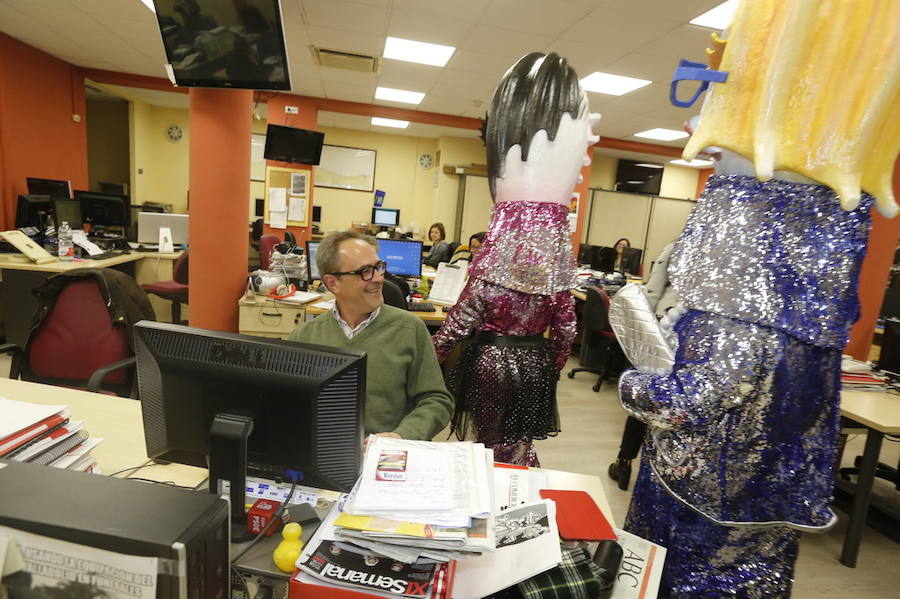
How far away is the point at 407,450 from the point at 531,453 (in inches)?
38.4

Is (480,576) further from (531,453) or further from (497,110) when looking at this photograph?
(497,110)

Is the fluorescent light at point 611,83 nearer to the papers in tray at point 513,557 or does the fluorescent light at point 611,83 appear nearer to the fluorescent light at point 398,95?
the fluorescent light at point 398,95

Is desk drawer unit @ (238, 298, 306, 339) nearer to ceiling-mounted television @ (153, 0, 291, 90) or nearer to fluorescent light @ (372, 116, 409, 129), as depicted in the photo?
ceiling-mounted television @ (153, 0, 291, 90)

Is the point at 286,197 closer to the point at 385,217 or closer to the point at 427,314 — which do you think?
the point at 385,217

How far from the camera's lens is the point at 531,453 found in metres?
1.86

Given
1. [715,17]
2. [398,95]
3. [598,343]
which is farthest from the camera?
[398,95]

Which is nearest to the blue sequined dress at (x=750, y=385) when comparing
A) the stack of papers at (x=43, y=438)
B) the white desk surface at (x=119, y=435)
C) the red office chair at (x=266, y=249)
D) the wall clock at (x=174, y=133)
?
the white desk surface at (x=119, y=435)

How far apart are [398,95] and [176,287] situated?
155 inches

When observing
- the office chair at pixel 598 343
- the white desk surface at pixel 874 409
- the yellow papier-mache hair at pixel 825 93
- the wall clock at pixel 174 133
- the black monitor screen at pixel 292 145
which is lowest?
the office chair at pixel 598 343

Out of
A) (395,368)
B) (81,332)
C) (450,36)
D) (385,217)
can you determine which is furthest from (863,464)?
(385,217)

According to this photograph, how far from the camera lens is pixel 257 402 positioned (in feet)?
3.18

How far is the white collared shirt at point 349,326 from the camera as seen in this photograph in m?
1.67

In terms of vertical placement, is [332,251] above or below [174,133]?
below

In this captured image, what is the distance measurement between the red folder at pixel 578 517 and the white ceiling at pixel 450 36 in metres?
3.54
